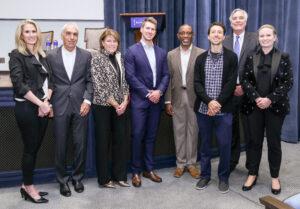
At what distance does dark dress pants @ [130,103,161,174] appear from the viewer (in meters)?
2.65

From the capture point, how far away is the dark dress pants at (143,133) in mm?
2648

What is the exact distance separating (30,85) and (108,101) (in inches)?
23.3

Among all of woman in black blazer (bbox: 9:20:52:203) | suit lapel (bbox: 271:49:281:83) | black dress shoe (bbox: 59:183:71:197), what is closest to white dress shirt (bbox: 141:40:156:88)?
woman in black blazer (bbox: 9:20:52:203)

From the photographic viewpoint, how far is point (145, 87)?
2590 mm

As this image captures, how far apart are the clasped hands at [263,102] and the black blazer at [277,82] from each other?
25 millimetres

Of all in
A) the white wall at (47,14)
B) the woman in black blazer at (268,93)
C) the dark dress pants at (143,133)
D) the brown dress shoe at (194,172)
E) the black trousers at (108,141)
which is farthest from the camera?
the white wall at (47,14)

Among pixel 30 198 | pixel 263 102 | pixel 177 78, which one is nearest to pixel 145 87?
pixel 177 78

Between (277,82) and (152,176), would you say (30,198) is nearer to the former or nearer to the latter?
(152,176)

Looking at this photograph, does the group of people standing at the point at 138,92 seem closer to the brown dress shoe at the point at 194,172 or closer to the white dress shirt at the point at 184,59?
the white dress shirt at the point at 184,59

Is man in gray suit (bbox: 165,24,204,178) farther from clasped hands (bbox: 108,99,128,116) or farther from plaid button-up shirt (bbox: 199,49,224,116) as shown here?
clasped hands (bbox: 108,99,128,116)

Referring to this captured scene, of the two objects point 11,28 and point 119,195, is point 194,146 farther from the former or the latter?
point 11,28

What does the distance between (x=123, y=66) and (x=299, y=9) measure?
9.32 feet

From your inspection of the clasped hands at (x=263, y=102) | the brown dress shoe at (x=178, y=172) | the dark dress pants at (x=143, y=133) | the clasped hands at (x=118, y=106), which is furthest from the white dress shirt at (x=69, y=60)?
the clasped hands at (x=263, y=102)

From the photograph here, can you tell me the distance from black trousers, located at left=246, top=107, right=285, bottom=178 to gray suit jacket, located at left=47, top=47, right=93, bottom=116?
1.34 metres
